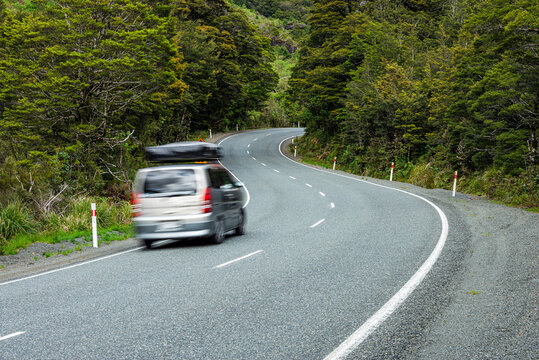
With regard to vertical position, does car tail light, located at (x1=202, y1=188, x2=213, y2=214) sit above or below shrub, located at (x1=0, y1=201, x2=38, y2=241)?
above

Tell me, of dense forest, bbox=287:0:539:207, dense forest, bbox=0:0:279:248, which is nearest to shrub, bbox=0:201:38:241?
dense forest, bbox=0:0:279:248

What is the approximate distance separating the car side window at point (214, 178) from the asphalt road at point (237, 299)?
1479 millimetres

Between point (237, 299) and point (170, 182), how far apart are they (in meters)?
4.78

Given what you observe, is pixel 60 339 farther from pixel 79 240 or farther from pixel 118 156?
pixel 118 156

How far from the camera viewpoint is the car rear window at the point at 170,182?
31.8 feet

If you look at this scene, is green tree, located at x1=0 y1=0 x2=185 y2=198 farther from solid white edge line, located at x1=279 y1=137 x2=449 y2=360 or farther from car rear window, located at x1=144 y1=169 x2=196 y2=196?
solid white edge line, located at x1=279 y1=137 x2=449 y2=360

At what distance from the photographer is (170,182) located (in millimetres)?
9734

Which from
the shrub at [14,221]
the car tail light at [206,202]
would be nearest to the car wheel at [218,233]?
the car tail light at [206,202]

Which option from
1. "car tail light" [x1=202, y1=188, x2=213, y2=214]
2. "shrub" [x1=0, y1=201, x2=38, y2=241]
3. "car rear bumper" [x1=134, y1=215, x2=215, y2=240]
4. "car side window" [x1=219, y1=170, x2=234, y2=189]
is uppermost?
"car side window" [x1=219, y1=170, x2=234, y2=189]

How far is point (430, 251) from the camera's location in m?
8.49

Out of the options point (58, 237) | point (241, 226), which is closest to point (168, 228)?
point (241, 226)

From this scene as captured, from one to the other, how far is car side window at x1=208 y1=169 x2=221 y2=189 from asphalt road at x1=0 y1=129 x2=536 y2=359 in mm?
1479

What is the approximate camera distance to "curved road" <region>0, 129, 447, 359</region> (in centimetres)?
422

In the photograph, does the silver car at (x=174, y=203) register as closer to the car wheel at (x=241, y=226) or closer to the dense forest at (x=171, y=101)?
the car wheel at (x=241, y=226)
